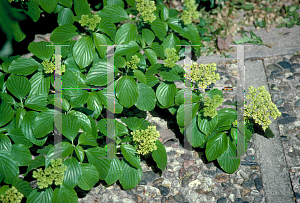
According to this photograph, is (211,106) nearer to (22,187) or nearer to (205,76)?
(205,76)

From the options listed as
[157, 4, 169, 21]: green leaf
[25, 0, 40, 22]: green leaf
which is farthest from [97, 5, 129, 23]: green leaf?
[25, 0, 40, 22]: green leaf

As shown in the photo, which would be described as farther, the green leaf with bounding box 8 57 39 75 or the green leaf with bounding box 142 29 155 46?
the green leaf with bounding box 142 29 155 46

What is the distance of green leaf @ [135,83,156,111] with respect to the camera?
2664 millimetres

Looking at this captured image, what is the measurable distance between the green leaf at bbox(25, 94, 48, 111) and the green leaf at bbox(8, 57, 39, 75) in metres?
0.23

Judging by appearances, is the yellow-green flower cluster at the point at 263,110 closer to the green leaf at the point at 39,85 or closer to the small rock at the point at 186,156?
the small rock at the point at 186,156

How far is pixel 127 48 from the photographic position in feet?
9.34

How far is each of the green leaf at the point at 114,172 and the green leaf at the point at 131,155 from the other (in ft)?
0.31

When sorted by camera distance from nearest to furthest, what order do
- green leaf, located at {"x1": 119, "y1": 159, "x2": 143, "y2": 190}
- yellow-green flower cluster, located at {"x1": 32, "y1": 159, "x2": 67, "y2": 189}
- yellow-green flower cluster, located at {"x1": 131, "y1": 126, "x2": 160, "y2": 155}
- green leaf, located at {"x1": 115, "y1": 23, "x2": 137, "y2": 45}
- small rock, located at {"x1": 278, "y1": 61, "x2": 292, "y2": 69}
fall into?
yellow-green flower cluster, located at {"x1": 32, "y1": 159, "x2": 67, "y2": 189}, yellow-green flower cluster, located at {"x1": 131, "y1": 126, "x2": 160, "y2": 155}, green leaf, located at {"x1": 119, "y1": 159, "x2": 143, "y2": 190}, green leaf, located at {"x1": 115, "y1": 23, "x2": 137, "y2": 45}, small rock, located at {"x1": 278, "y1": 61, "x2": 292, "y2": 69}

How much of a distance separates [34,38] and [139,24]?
1429 millimetres

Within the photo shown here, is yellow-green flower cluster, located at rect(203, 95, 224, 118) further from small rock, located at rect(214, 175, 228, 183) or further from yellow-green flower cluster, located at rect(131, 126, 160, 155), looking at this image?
small rock, located at rect(214, 175, 228, 183)

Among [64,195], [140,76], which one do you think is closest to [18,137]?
[64,195]

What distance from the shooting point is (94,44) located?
282 centimetres

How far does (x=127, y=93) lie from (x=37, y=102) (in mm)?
776

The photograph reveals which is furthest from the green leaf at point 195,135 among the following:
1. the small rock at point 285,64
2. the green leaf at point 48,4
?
the green leaf at point 48,4
